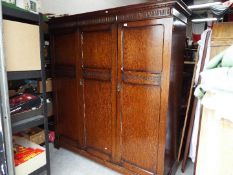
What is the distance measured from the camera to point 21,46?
1.38m

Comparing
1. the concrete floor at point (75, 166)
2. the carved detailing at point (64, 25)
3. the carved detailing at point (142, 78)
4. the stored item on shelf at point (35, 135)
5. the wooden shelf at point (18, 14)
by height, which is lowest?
the concrete floor at point (75, 166)

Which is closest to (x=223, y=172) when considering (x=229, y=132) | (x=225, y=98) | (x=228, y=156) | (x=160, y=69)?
(x=228, y=156)

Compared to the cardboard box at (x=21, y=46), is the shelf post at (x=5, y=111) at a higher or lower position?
lower

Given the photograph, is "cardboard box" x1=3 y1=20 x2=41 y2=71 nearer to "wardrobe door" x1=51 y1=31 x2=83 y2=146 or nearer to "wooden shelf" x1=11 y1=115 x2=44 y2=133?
"wooden shelf" x1=11 y1=115 x2=44 y2=133

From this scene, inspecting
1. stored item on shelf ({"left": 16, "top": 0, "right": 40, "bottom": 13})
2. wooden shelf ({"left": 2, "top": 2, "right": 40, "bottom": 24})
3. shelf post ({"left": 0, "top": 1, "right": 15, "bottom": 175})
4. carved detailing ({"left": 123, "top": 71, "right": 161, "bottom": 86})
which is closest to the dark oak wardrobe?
carved detailing ({"left": 123, "top": 71, "right": 161, "bottom": 86})

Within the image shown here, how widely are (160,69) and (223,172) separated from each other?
0.88m

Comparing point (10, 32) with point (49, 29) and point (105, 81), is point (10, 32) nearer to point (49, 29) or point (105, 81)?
point (105, 81)

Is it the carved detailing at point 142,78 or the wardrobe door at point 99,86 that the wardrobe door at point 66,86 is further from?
the carved detailing at point 142,78

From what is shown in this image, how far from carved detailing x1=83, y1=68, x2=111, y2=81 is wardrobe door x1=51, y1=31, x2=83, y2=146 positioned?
0.18 metres

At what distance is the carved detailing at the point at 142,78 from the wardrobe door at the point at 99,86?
0.52 ft

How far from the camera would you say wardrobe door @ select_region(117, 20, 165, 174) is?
1.57 m

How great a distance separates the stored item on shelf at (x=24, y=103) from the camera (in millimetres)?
1438

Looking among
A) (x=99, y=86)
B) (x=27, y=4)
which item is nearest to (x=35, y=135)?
(x=99, y=86)

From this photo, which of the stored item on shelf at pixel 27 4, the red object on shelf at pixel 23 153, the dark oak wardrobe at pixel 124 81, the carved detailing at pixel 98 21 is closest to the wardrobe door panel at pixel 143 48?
the dark oak wardrobe at pixel 124 81
